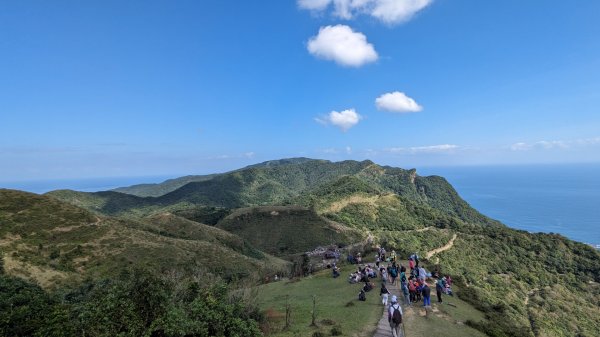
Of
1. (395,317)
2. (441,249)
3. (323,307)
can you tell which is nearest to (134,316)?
(395,317)

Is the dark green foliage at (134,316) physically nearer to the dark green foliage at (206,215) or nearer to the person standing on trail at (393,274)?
the person standing on trail at (393,274)

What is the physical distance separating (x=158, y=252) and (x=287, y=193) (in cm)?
15422

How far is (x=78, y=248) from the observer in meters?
41.1

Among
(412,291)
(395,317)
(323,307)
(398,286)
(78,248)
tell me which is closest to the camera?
(395,317)

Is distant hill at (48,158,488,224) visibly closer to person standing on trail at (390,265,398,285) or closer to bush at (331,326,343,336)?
person standing on trail at (390,265,398,285)

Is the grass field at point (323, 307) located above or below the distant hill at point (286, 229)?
above

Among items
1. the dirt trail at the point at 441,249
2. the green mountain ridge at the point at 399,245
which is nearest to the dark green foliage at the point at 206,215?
the green mountain ridge at the point at 399,245

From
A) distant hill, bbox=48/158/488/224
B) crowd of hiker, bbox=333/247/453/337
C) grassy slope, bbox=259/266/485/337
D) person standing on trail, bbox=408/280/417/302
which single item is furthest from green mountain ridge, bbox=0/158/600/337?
distant hill, bbox=48/158/488/224

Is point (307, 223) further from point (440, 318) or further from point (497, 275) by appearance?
point (440, 318)

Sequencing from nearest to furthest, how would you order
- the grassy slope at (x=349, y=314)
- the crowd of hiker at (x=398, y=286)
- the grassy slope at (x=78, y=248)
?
the crowd of hiker at (x=398, y=286)
the grassy slope at (x=349, y=314)
the grassy slope at (x=78, y=248)

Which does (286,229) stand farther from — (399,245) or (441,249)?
(441,249)

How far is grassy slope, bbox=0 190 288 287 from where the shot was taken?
119 feet

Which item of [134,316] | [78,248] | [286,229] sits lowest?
[286,229]

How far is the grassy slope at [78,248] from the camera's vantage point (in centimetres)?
3625
